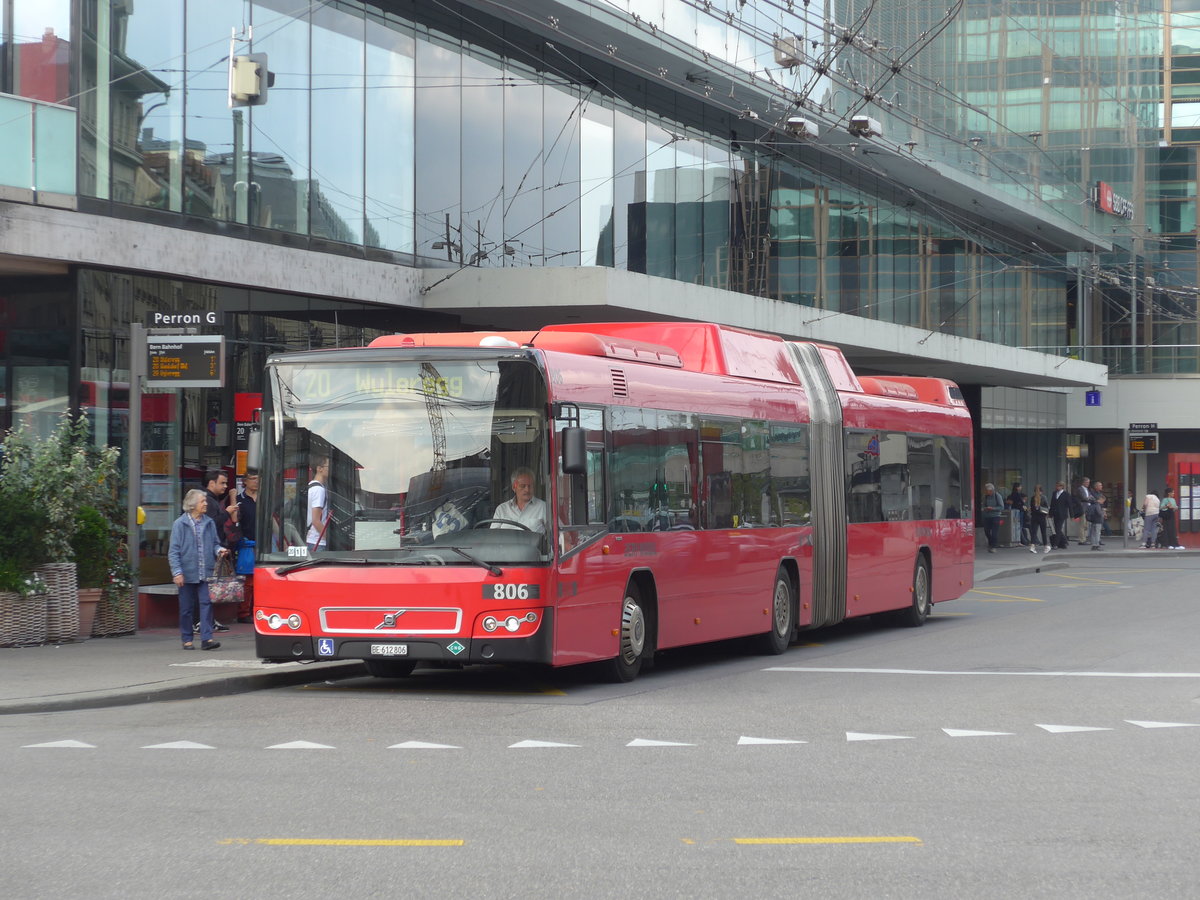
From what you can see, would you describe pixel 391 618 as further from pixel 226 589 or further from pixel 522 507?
pixel 226 589

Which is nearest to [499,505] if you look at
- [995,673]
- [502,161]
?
[995,673]

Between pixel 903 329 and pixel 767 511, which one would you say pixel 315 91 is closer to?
pixel 767 511

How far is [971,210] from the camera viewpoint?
46.4 meters

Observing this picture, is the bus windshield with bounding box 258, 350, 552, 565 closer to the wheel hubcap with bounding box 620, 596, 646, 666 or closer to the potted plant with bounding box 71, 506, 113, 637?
the wheel hubcap with bounding box 620, 596, 646, 666

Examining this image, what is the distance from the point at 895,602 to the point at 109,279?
10.5 meters

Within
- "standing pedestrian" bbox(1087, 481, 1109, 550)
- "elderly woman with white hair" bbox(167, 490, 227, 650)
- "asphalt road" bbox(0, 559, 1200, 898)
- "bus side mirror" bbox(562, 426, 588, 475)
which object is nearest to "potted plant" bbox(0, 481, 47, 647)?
"elderly woman with white hair" bbox(167, 490, 227, 650)

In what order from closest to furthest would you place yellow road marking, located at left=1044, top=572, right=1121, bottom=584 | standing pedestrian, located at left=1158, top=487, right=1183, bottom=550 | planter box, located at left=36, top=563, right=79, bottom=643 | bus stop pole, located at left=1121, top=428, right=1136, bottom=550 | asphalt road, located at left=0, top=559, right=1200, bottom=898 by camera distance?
asphalt road, located at left=0, top=559, right=1200, bottom=898 < planter box, located at left=36, top=563, right=79, bottom=643 < yellow road marking, located at left=1044, top=572, right=1121, bottom=584 < bus stop pole, located at left=1121, top=428, right=1136, bottom=550 < standing pedestrian, located at left=1158, top=487, right=1183, bottom=550

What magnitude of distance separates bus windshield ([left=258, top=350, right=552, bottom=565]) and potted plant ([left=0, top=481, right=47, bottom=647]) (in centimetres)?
392

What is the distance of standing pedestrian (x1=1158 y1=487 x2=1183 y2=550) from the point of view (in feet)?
155

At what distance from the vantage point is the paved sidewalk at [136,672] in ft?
42.0

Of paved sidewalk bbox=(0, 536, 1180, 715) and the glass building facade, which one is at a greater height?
the glass building facade

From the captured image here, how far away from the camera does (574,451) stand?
514 inches

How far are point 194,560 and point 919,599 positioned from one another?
10.0 metres

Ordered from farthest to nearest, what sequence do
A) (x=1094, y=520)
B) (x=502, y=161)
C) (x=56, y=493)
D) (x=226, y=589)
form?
(x=1094, y=520) < (x=502, y=161) < (x=226, y=589) < (x=56, y=493)
